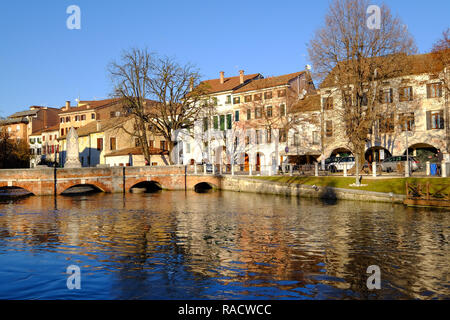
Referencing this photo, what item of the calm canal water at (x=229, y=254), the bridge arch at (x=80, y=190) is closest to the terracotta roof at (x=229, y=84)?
the bridge arch at (x=80, y=190)

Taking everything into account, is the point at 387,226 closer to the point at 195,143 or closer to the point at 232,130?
the point at 232,130

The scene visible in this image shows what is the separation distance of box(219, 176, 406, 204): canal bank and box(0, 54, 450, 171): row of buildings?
5899mm

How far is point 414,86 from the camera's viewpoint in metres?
41.7

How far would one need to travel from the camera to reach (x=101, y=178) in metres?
45.5

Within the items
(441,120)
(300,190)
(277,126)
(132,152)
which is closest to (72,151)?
(132,152)

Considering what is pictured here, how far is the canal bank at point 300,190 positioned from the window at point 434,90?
651 inches

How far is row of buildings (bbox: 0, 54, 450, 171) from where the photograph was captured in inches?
1607

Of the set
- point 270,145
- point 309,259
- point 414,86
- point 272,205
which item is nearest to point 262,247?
point 309,259

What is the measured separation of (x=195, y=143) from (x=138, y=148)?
10362 millimetres

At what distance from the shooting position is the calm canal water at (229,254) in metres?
10.2

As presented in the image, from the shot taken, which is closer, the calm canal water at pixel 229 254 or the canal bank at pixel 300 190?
the calm canal water at pixel 229 254

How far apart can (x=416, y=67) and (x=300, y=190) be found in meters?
18.5

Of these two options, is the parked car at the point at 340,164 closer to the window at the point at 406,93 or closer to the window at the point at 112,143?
the window at the point at 406,93

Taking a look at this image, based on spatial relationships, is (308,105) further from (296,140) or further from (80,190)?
(80,190)
